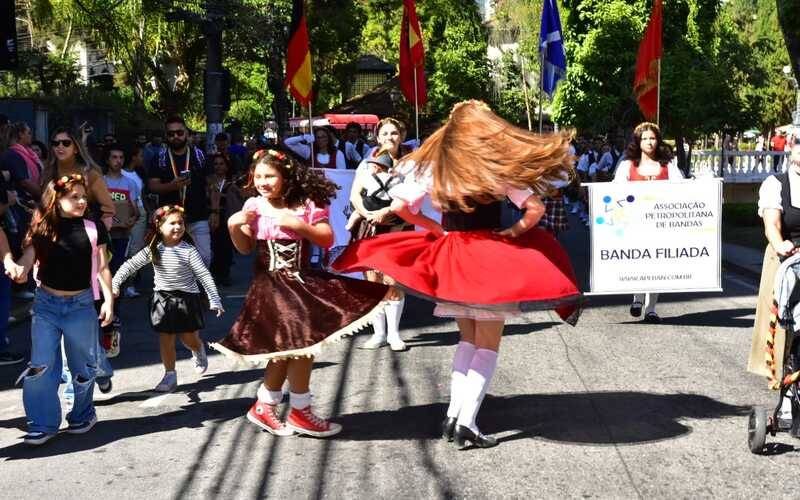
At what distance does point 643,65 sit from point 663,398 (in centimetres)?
791

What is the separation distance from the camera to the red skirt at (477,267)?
6.09 m

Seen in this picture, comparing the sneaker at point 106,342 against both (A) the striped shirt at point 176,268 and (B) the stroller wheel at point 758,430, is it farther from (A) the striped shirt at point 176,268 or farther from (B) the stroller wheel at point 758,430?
(B) the stroller wheel at point 758,430

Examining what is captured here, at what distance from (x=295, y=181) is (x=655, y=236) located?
474 cm

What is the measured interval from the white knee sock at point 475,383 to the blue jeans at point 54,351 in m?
2.21

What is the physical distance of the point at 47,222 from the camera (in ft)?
22.2

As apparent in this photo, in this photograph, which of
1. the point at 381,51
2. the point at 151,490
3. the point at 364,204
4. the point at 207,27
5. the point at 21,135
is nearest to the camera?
the point at 151,490

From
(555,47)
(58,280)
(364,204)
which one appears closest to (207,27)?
(555,47)

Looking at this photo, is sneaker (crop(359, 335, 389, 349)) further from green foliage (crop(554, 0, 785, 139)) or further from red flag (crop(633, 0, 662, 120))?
green foliage (crop(554, 0, 785, 139))

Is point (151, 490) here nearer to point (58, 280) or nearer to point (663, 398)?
point (58, 280)

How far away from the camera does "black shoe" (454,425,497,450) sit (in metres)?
6.45

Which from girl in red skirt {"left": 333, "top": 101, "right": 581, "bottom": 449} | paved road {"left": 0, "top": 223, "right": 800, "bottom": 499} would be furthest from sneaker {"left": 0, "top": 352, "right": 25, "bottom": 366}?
girl in red skirt {"left": 333, "top": 101, "right": 581, "bottom": 449}

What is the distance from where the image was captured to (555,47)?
1634 cm

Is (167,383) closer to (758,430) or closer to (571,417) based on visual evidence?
(571,417)

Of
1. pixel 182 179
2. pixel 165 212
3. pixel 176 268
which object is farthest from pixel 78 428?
pixel 182 179
